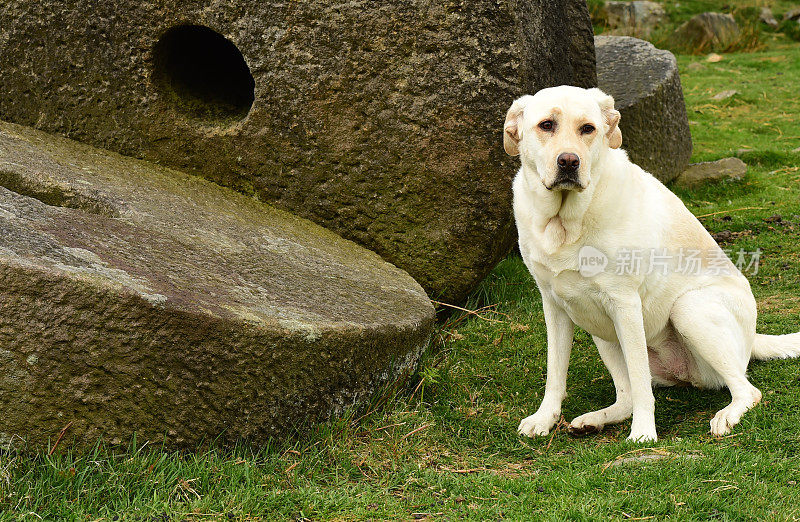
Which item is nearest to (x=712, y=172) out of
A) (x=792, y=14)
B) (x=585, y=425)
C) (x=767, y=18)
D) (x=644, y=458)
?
(x=585, y=425)

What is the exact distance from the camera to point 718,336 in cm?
453

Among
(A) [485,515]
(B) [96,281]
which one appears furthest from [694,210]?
(B) [96,281]

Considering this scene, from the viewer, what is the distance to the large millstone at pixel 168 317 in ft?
11.6

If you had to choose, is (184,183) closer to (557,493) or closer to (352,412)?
(352,412)

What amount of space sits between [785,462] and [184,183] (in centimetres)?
380

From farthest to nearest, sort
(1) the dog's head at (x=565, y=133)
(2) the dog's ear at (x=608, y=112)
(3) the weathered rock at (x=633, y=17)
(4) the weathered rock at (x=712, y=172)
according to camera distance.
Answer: (3) the weathered rock at (x=633, y=17)
(4) the weathered rock at (x=712, y=172)
(2) the dog's ear at (x=608, y=112)
(1) the dog's head at (x=565, y=133)

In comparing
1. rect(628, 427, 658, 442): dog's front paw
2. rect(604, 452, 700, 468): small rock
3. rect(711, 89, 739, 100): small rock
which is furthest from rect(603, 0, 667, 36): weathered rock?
rect(604, 452, 700, 468): small rock

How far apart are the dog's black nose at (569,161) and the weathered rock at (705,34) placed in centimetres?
1281

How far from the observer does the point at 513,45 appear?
5.26 m

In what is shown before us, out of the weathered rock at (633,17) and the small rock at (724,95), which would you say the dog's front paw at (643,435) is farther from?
the weathered rock at (633,17)

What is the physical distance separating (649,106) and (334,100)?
3.83 m

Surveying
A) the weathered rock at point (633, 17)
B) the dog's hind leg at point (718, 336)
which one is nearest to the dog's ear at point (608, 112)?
the dog's hind leg at point (718, 336)

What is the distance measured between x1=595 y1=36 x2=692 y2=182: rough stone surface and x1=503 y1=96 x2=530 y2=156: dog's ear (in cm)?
359

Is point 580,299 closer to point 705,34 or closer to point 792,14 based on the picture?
point 705,34
